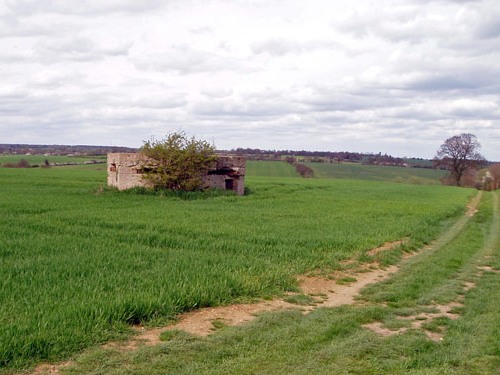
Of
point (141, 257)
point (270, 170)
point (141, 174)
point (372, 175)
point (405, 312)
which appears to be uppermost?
point (141, 174)

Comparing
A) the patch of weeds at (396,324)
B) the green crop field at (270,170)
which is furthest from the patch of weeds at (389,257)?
the green crop field at (270,170)

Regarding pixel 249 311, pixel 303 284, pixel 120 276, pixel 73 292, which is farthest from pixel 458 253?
pixel 73 292

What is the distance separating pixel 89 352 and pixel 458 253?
11303 mm

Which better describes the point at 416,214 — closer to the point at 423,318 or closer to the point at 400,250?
the point at 400,250

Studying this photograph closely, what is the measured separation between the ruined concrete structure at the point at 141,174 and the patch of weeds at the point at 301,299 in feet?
65.1

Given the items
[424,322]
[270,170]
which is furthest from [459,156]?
[424,322]

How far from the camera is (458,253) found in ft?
47.0

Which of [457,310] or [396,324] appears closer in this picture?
[396,324]

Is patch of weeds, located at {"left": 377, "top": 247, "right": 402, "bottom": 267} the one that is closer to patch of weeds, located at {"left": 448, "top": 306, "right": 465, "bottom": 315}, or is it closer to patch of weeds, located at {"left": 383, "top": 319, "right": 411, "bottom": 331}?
patch of weeds, located at {"left": 448, "top": 306, "right": 465, "bottom": 315}

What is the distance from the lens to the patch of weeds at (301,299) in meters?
8.57

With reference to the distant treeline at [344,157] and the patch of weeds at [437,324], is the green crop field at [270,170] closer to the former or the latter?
the distant treeline at [344,157]

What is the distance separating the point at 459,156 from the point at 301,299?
73.9 meters

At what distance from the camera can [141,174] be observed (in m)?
27.8

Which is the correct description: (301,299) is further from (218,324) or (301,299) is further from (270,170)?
(270,170)
